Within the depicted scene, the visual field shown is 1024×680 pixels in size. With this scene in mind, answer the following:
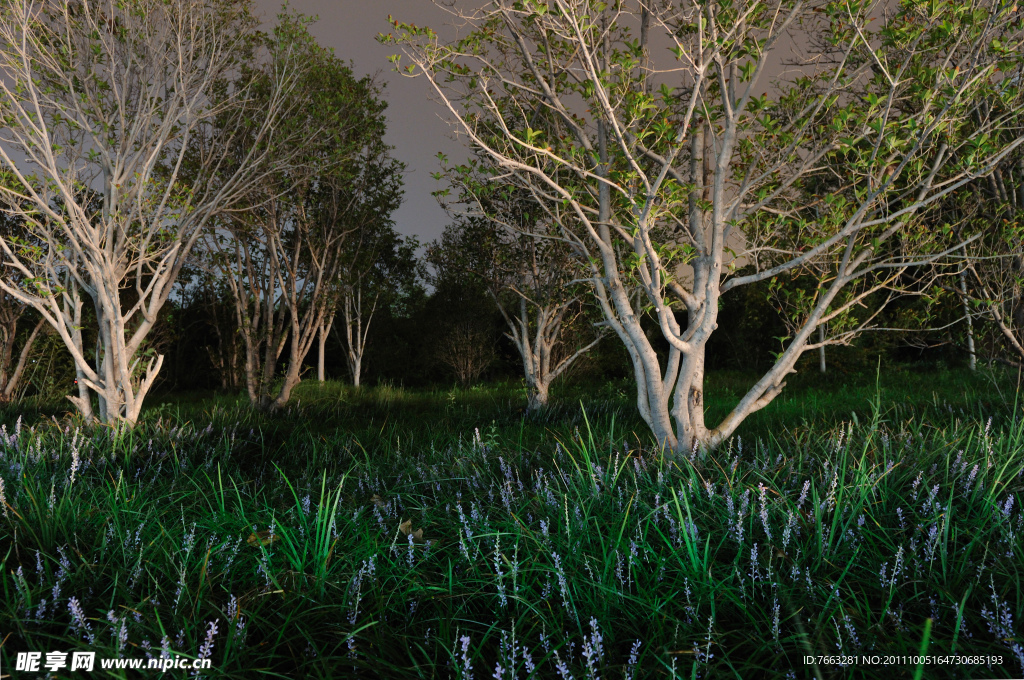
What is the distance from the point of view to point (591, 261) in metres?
4.72

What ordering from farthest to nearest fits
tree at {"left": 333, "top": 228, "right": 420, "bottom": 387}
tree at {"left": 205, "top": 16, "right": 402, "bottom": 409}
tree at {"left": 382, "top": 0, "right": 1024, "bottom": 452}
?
tree at {"left": 333, "top": 228, "right": 420, "bottom": 387} → tree at {"left": 205, "top": 16, "right": 402, "bottom": 409} → tree at {"left": 382, "top": 0, "right": 1024, "bottom": 452}

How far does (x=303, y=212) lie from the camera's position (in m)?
9.66

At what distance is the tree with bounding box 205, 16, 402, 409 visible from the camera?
877cm

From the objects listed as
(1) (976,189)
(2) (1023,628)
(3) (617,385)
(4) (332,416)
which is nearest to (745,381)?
(3) (617,385)

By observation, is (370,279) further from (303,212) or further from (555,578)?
(555,578)

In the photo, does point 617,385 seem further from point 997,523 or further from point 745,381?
point 997,523

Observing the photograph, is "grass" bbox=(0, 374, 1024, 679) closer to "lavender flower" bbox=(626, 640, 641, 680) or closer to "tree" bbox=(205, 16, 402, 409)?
"lavender flower" bbox=(626, 640, 641, 680)

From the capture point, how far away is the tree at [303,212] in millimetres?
8766

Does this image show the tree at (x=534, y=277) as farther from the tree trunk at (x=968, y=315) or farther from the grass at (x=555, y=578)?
the grass at (x=555, y=578)

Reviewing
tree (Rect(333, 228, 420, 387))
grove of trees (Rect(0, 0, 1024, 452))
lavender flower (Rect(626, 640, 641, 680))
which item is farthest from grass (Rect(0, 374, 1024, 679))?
tree (Rect(333, 228, 420, 387))

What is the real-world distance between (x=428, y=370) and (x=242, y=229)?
11551 millimetres

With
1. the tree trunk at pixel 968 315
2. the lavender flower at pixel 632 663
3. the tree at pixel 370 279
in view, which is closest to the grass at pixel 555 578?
the lavender flower at pixel 632 663

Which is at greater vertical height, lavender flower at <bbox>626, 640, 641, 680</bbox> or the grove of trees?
the grove of trees

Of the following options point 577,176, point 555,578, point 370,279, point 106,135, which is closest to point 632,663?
point 555,578
